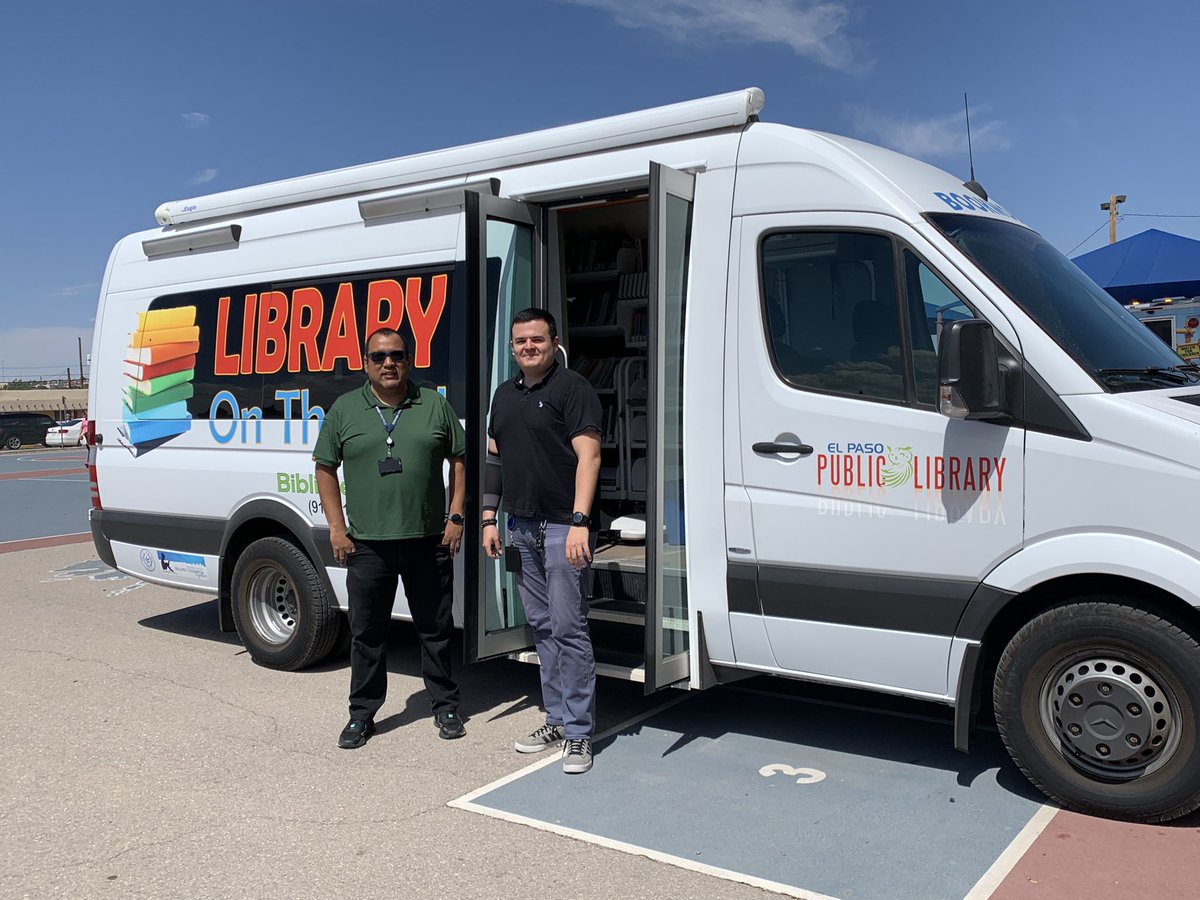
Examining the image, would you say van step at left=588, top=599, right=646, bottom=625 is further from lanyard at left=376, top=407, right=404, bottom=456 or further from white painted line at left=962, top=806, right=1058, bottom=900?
white painted line at left=962, top=806, right=1058, bottom=900

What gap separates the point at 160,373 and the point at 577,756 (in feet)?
13.4

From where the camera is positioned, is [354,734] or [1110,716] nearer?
[1110,716]

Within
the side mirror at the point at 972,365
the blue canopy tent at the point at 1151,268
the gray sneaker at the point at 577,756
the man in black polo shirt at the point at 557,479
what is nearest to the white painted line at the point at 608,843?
the gray sneaker at the point at 577,756

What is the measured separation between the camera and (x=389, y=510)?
5.01m

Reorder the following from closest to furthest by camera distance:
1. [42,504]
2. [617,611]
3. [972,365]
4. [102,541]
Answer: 1. [972,365]
2. [617,611]
3. [102,541]
4. [42,504]

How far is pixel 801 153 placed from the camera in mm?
4559

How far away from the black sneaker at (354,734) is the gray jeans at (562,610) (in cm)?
97

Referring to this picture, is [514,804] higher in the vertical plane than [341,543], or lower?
lower

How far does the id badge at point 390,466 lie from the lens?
4980 mm

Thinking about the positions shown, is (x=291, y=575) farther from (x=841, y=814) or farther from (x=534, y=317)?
(x=841, y=814)

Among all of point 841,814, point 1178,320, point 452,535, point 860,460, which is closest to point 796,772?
point 841,814

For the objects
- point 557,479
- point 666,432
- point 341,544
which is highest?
point 666,432

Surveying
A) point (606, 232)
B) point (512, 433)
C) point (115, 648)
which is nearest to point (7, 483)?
point (115, 648)

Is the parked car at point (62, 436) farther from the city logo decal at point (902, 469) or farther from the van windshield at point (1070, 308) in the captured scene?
the van windshield at point (1070, 308)
